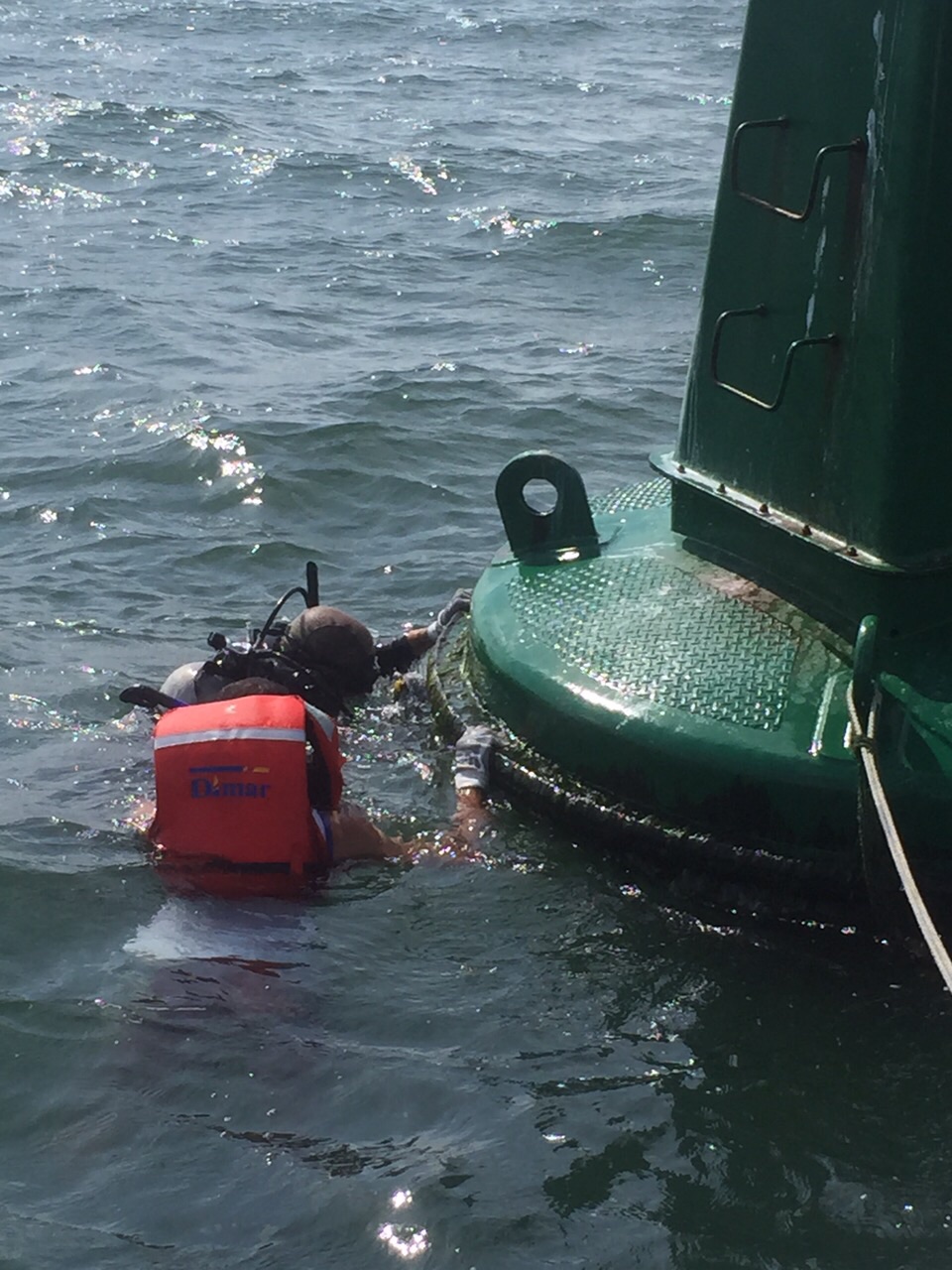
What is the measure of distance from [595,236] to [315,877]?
31.6 feet

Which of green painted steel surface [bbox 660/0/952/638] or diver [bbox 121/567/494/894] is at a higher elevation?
green painted steel surface [bbox 660/0/952/638]

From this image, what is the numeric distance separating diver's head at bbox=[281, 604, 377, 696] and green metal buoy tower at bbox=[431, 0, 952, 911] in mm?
486

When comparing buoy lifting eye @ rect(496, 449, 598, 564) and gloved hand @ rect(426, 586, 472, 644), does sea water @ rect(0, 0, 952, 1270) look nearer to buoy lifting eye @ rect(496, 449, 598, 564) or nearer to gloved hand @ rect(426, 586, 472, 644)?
gloved hand @ rect(426, 586, 472, 644)

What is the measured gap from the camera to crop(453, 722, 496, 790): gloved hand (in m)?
5.51

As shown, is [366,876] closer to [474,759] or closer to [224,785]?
[474,759]

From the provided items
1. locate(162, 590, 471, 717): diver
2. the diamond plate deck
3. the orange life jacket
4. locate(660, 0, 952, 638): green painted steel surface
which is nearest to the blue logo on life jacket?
the orange life jacket

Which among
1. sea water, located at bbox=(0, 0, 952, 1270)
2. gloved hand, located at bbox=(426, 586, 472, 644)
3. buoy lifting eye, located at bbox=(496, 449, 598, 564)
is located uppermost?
buoy lifting eye, located at bbox=(496, 449, 598, 564)

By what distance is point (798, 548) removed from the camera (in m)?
5.21

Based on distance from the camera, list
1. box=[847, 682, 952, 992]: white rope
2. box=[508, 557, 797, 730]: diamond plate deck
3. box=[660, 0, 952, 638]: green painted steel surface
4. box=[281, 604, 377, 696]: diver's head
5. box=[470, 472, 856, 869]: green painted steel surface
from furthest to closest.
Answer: box=[281, 604, 377, 696]: diver's head < box=[508, 557, 797, 730]: diamond plate deck < box=[470, 472, 856, 869]: green painted steel surface < box=[660, 0, 952, 638]: green painted steel surface < box=[847, 682, 952, 992]: white rope

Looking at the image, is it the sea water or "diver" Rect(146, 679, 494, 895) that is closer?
the sea water

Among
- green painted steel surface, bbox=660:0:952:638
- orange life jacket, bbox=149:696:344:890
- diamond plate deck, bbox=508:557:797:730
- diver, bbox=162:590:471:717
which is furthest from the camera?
diver, bbox=162:590:471:717

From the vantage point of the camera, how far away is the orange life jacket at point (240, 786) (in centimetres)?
514

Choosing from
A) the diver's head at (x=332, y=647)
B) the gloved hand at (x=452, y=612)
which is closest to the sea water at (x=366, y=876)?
the gloved hand at (x=452, y=612)

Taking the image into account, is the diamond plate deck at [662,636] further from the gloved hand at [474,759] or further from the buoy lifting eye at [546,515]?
the gloved hand at [474,759]
